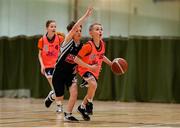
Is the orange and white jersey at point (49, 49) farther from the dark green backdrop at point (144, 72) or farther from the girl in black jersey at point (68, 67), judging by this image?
the dark green backdrop at point (144, 72)

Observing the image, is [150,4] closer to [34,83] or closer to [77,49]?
[34,83]

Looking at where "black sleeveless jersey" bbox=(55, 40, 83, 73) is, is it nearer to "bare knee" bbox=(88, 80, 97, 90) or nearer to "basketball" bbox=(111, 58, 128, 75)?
"bare knee" bbox=(88, 80, 97, 90)

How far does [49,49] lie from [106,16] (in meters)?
5.38

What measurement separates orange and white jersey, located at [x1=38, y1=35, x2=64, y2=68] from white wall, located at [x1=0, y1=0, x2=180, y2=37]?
3.26m

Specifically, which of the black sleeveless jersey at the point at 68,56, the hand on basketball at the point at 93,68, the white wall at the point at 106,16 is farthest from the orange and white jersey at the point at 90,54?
the white wall at the point at 106,16

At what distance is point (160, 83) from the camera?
47.1 ft

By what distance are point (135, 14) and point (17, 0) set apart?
452cm

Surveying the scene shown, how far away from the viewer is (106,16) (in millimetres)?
15344

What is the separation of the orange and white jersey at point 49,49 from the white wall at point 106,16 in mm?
3263

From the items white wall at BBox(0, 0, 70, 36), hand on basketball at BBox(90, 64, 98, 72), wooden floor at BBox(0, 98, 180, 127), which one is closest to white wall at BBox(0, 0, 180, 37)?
white wall at BBox(0, 0, 70, 36)

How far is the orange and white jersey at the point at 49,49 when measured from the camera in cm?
1017

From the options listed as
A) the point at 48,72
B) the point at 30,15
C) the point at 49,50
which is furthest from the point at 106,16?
the point at 48,72

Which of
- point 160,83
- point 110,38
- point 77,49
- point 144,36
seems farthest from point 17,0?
point 77,49

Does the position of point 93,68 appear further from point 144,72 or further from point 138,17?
point 138,17
